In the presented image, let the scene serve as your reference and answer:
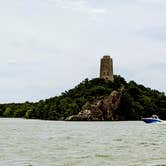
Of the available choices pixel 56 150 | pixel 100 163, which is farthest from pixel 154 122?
pixel 100 163

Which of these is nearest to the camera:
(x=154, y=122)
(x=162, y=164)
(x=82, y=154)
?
(x=162, y=164)

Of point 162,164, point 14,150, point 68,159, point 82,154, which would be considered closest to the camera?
point 162,164

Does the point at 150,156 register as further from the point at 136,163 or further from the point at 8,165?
the point at 8,165

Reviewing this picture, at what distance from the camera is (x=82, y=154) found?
157 feet

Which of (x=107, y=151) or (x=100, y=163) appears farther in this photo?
(x=107, y=151)

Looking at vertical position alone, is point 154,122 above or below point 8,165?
above

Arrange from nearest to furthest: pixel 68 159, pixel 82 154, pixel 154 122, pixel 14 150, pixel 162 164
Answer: pixel 162 164
pixel 68 159
pixel 82 154
pixel 14 150
pixel 154 122

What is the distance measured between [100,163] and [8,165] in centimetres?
644

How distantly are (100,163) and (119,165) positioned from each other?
5.96ft

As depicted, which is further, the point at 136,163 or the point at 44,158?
the point at 44,158

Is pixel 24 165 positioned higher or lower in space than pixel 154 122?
lower

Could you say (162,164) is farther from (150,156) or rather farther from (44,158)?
(44,158)

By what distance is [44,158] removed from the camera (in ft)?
146

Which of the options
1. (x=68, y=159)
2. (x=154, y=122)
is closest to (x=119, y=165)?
(x=68, y=159)
